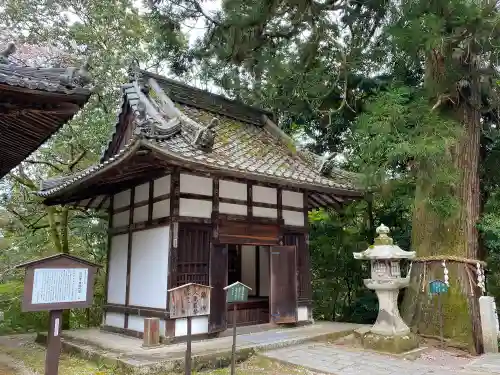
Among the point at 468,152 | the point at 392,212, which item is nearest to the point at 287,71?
the point at 468,152

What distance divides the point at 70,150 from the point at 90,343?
624 cm

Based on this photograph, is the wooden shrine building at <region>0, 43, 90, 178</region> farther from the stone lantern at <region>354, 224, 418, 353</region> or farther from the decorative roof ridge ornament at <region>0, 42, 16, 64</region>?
the stone lantern at <region>354, 224, 418, 353</region>

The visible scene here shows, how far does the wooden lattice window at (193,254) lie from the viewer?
702 centimetres

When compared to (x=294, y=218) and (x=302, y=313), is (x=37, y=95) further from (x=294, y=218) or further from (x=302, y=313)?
(x=302, y=313)

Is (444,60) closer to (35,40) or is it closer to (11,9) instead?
(35,40)

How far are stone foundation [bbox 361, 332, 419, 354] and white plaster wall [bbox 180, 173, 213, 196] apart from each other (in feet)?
12.8

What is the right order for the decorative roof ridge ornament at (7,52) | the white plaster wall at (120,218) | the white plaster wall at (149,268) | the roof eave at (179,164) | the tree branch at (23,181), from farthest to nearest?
1. the tree branch at (23,181)
2. the white plaster wall at (120,218)
3. the white plaster wall at (149,268)
4. the roof eave at (179,164)
5. the decorative roof ridge ornament at (7,52)

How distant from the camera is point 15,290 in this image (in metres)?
11.4

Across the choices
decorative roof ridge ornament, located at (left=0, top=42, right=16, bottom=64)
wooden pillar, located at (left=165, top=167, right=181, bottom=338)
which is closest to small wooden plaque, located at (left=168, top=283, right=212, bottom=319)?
wooden pillar, located at (left=165, top=167, right=181, bottom=338)

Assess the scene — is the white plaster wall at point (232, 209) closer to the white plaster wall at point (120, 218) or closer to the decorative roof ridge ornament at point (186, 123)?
the decorative roof ridge ornament at point (186, 123)

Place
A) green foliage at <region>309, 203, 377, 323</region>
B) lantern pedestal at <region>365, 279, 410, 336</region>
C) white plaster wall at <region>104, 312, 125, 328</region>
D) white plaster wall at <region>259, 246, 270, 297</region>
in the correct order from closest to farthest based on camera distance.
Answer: lantern pedestal at <region>365, 279, 410, 336</region>, white plaster wall at <region>104, 312, 125, 328</region>, white plaster wall at <region>259, 246, 270, 297</region>, green foliage at <region>309, 203, 377, 323</region>

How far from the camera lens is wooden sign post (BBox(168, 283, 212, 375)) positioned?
4.77m

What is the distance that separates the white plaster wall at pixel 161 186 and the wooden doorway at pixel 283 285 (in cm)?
257

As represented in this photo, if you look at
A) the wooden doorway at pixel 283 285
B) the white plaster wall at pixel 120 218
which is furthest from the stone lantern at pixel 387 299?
the white plaster wall at pixel 120 218
